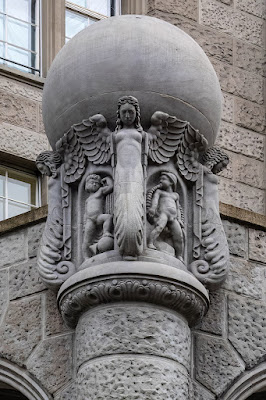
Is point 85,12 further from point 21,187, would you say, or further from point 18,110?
point 21,187

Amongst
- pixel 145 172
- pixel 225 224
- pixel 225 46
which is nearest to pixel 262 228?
pixel 225 224

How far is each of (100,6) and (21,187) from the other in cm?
285

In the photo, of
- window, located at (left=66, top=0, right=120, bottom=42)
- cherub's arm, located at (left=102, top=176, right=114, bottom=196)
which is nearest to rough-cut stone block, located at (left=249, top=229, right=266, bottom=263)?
→ cherub's arm, located at (left=102, top=176, right=114, bottom=196)

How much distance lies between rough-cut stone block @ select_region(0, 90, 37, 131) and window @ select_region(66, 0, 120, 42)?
1304mm

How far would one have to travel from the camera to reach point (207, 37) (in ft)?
66.1

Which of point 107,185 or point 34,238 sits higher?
point 34,238

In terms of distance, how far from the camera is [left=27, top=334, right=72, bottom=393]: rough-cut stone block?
13031 millimetres

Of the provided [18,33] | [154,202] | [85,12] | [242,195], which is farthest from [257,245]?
[85,12]

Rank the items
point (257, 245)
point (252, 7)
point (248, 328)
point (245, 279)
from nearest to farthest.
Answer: point (248, 328) < point (245, 279) < point (257, 245) < point (252, 7)

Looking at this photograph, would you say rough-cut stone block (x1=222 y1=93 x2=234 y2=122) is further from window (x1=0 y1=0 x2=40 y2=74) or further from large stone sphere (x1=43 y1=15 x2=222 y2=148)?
large stone sphere (x1=43 y1=15 x2=222 y2=148)

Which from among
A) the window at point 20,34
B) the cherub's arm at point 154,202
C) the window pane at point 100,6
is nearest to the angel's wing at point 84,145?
the cherub's arm at point 154,202

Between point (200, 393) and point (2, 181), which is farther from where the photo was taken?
point (2, 181)

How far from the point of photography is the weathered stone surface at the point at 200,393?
1289cm

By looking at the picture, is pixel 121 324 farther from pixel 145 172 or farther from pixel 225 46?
pixel 225 46
